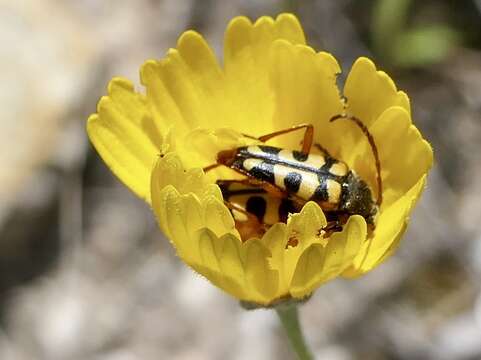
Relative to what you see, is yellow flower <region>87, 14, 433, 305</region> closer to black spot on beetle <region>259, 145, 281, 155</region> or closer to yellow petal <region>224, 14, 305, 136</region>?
yellow petal <region>224, 14, 305, 136</region>

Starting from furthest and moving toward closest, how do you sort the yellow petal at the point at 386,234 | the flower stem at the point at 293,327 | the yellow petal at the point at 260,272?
1. the flower stem at the point at 293,327
2. the yellow petal at the point at 386,234
3. the yellow petal at the point at 260,272

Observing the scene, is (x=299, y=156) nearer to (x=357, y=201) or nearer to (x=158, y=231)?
(x=357, y=201)

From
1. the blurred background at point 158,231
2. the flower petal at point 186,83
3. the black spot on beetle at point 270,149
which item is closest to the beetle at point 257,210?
the black spot on beetle at point 270,149

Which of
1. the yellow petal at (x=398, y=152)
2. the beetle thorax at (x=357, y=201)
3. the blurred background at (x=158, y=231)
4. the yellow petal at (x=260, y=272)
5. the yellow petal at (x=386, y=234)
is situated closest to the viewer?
the yellow petal at (x=260, y=272)

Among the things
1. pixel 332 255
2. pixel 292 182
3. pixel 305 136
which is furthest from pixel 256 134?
pixel 332 255

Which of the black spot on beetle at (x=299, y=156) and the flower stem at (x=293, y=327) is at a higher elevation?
the black spot on beetle at (x=299, y=156)

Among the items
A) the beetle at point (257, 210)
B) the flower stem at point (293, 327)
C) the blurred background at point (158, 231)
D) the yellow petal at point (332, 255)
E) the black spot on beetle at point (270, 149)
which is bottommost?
the blurred background at point (158, 231)

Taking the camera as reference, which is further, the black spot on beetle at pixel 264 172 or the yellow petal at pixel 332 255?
the black spot on beetle at pixel 264 172

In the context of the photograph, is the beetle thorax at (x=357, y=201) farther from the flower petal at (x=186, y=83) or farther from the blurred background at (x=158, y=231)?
the blurred background at (x=158, y=231)
